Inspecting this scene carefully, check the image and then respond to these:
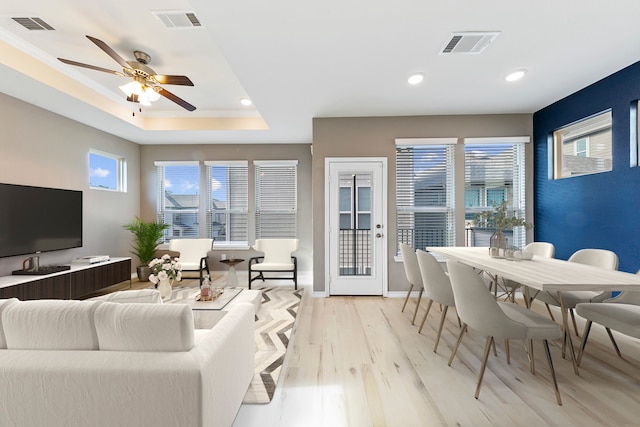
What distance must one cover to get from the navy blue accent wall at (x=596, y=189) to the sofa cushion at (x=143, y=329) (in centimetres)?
420

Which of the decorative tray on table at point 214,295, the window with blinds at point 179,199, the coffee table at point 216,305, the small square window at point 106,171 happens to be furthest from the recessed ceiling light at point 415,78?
the small square window at point 106,171

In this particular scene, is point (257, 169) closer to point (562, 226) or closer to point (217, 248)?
point (217, 248)

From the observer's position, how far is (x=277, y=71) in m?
3.08

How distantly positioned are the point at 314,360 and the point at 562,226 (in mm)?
3691

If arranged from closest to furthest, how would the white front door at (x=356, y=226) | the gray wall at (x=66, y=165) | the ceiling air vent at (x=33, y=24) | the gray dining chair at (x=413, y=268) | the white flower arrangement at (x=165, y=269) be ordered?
the ceiling air vent at (x=33, y=24)
the white flower arrangement at (x=165, y=269)
the gray dining chair at (x=413, y=268)
the gray wall at (x=66, y=165)
the white front door at (x=356, y=226)

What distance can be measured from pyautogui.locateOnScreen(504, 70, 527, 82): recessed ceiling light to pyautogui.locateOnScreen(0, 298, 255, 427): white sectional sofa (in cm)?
376

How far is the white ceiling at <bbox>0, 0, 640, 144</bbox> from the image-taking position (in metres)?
2.22

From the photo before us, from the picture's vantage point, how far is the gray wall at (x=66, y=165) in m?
3.58

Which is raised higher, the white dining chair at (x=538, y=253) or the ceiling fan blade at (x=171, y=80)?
the ceiling fan blade at (x=171, y=80)

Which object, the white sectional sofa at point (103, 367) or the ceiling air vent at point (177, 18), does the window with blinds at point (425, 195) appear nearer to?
the ceiling air vent at point (177, 18)

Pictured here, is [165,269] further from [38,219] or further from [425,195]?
[425,195]

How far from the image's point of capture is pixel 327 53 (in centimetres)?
275

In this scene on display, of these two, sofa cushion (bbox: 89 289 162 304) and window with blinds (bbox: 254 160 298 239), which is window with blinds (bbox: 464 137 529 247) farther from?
sofa cushion (bbox: 89 289 162 304)

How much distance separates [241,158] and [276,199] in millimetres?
1084
